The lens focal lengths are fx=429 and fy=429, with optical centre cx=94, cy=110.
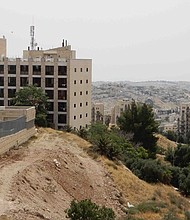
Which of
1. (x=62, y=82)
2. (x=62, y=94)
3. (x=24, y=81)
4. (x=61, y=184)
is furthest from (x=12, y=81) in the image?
(x=61, y=184)

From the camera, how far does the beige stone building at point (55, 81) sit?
4481cm

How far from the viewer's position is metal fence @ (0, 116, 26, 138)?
70.8 feet

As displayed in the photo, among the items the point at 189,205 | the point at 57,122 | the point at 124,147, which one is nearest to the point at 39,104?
the point at 57,122

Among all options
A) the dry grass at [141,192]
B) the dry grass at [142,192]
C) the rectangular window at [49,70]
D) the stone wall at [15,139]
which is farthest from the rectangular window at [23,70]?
the dry grass at [142,192]

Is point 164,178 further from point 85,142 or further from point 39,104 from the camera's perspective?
point 39,104

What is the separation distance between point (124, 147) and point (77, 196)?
13.6 m

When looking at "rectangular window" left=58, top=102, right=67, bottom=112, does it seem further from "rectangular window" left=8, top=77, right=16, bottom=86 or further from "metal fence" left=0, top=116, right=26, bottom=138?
"metal fence" left=0, top=116, right=26, bottom=138

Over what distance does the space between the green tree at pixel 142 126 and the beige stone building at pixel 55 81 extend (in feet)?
23.1

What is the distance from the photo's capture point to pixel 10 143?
22.7 meters

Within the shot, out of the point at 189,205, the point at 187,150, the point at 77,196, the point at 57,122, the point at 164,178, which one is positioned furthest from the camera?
the point at 57,122

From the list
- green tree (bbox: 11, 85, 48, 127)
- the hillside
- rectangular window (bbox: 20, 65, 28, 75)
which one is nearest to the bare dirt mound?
the hillside

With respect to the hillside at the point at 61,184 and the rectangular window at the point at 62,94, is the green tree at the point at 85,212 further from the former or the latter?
the rectangular window at the point at 62,94

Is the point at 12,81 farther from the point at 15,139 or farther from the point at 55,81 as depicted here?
the point at 15,139

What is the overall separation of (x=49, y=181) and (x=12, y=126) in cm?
535
